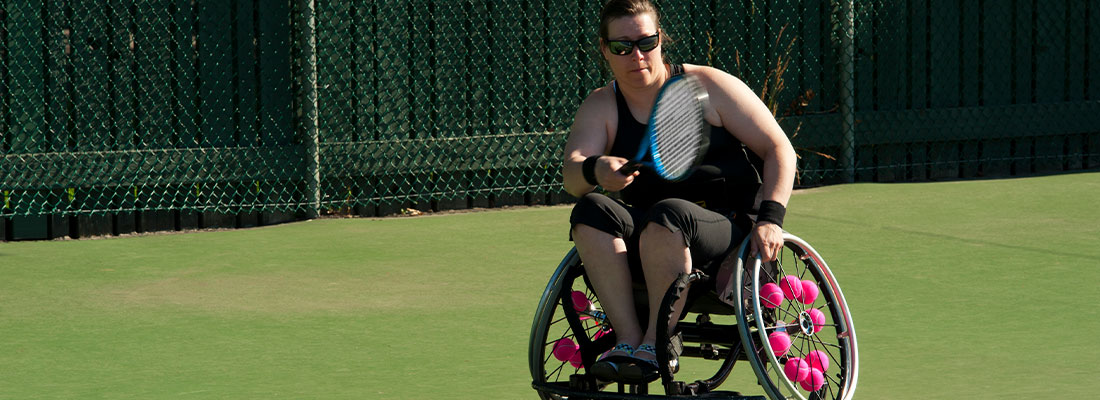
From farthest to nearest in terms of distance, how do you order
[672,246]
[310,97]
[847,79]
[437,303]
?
[847,79], [310,97], [437,303], [672,246]

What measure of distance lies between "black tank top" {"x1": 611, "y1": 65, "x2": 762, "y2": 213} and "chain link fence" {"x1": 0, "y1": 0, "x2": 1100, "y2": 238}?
4.30 meters

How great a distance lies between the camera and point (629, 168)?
3869 mm

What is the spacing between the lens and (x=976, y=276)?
A: 6.41 meters

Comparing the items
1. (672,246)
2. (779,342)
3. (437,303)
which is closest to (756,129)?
(672,246)

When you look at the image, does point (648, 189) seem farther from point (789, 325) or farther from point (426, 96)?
point (426, 96)

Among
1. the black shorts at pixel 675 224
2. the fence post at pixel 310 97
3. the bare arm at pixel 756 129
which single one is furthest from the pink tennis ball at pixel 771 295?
the fence post at pixel 310 97

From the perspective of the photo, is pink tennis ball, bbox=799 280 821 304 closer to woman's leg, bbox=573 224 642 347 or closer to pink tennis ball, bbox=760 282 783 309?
pink tennis ball, bbox=760 282 783 309

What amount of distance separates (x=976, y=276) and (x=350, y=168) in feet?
11.7

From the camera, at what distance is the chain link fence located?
7.79 m

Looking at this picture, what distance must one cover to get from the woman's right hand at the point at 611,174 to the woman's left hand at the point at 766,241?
1.14 ft

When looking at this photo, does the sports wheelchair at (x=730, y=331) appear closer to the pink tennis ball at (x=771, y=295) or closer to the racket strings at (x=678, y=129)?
the pink tennis ball at (x=771, y=295)

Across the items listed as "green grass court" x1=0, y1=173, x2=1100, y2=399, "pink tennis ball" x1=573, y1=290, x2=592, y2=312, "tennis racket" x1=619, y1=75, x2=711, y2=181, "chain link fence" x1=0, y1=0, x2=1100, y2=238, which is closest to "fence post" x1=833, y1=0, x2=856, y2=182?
"chain link fence" x1=0, y1=0, x2=1100, y2=238

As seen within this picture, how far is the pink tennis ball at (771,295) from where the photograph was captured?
382cm

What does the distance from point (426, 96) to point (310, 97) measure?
2.34ft
